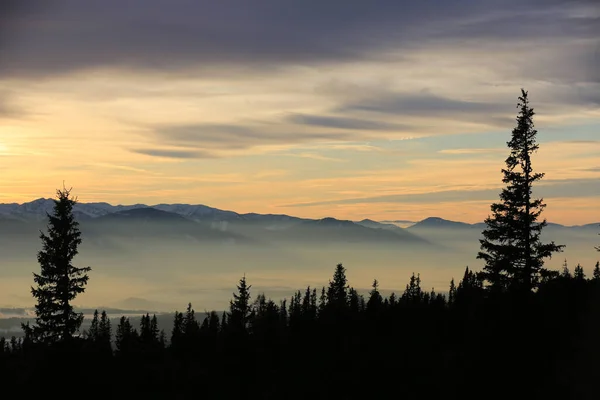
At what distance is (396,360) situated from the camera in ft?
98.4

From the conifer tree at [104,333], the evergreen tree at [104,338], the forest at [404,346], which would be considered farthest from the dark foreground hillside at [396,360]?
the conifer tree at [104,333]

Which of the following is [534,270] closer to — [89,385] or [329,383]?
[329,383]

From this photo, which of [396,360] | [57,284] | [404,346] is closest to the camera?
[396,360]

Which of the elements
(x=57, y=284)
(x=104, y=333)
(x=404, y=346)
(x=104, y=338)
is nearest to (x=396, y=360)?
(x=404, y=346)

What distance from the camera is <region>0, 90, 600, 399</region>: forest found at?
2391 cm


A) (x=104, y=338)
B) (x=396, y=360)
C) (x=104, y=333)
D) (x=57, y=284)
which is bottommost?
(x=104, y=333)

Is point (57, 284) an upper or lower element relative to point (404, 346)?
upper

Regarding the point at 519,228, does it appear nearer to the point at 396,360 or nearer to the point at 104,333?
the point at 396,360

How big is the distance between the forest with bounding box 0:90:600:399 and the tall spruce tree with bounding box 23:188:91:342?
6 cm

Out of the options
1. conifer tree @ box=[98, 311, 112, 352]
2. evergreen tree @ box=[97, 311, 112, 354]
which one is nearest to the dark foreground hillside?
evergreen tree @ box=[97, 311, 112, 354]

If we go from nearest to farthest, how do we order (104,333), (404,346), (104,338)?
(404,346)
(104,338)
(104,333)

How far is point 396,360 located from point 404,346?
2835mm

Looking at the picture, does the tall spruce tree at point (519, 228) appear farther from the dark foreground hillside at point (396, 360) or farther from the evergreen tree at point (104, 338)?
the evergreen tree at point (104, 338)

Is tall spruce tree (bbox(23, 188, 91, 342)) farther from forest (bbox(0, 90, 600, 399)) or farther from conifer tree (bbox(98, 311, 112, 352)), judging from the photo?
conifer tree (bbox(98, 311, 112, 352))
